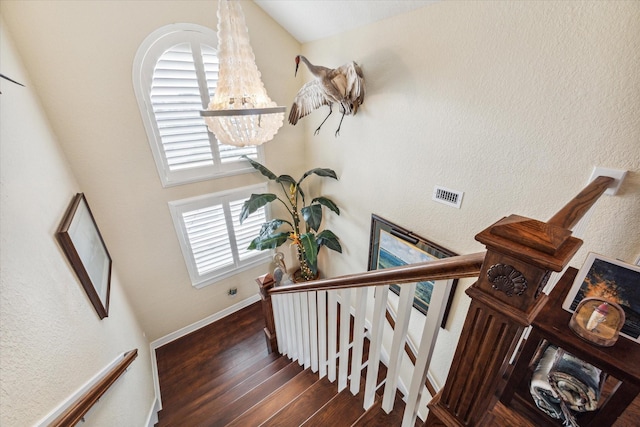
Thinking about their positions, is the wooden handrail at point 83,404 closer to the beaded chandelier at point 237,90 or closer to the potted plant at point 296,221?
the beaded chandelier at point 237,90

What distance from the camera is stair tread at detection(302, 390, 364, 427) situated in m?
1.48

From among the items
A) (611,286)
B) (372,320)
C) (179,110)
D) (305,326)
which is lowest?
(305,326)

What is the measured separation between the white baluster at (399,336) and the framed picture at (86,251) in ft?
5.57

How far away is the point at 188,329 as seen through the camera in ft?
10.7

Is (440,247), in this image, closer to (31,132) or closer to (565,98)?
(565,98)

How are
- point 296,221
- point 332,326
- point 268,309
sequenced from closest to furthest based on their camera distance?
point 332,326 → point 268,309 → point 296,221

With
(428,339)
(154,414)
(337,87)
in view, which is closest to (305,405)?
(428,339)

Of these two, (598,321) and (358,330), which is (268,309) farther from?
(598,321)

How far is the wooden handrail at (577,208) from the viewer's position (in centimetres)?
67

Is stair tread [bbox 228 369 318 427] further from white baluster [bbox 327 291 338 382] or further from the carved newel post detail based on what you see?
the carved newel post detail

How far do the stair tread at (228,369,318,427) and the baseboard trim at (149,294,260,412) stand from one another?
4.09 feet

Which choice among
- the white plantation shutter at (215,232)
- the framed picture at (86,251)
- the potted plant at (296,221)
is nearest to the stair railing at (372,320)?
the potted plant at (296,221)

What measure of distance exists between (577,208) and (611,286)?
23 centimetres

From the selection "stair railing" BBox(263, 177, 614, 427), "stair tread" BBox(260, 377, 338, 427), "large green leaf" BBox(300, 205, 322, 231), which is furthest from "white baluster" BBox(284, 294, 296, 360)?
"large green leaf" BBox(300, 205, 322, 231)
